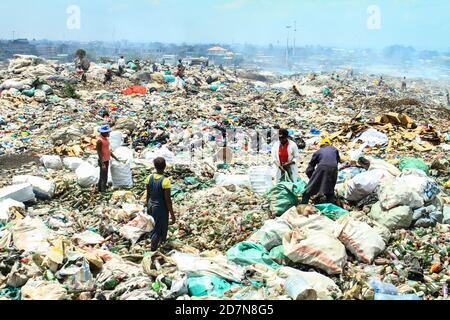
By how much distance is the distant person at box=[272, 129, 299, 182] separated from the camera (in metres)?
5.78

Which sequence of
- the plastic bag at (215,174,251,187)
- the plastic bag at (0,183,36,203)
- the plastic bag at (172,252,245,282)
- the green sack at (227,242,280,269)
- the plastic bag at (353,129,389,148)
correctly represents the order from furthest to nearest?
the plastic bag at (353,129,389,148) → the plastic bag at (215,174,251,187) → the plastic bag at (0,183,36,203) → the green sack at (227,242,280,269) → the plastic bag at (172,252,245,282)

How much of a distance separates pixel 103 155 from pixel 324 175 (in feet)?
10.4

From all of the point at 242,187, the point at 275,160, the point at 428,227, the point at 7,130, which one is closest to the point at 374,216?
the point at 428,227

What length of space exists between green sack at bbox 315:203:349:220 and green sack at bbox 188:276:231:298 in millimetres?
1932

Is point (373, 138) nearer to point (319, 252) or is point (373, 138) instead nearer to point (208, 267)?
point (319, 252)

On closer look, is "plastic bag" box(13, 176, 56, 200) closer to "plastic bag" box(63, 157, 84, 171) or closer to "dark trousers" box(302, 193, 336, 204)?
"plastic bag" box(63, 157, 84, 171)

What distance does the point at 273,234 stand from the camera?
14.7 feet

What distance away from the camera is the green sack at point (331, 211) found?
5.12 m

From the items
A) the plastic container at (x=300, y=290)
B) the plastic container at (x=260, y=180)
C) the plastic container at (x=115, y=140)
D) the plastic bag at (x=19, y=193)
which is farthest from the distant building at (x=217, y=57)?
the plastic container at (x=300, y=290)

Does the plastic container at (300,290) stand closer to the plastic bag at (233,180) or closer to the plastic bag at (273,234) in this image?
the plastic bag at (273,234)

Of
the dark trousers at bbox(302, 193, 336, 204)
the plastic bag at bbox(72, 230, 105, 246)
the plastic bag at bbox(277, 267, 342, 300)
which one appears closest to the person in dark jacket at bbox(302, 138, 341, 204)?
the dark trousers at bbox(302, 193, 336, 204)

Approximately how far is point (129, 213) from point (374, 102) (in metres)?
12.1

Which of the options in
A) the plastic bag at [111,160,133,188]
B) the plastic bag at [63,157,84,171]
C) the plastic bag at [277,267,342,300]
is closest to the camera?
the plastic bag at [277,267,342,300]

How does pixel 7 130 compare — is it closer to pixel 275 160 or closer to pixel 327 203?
pixel 275 160
